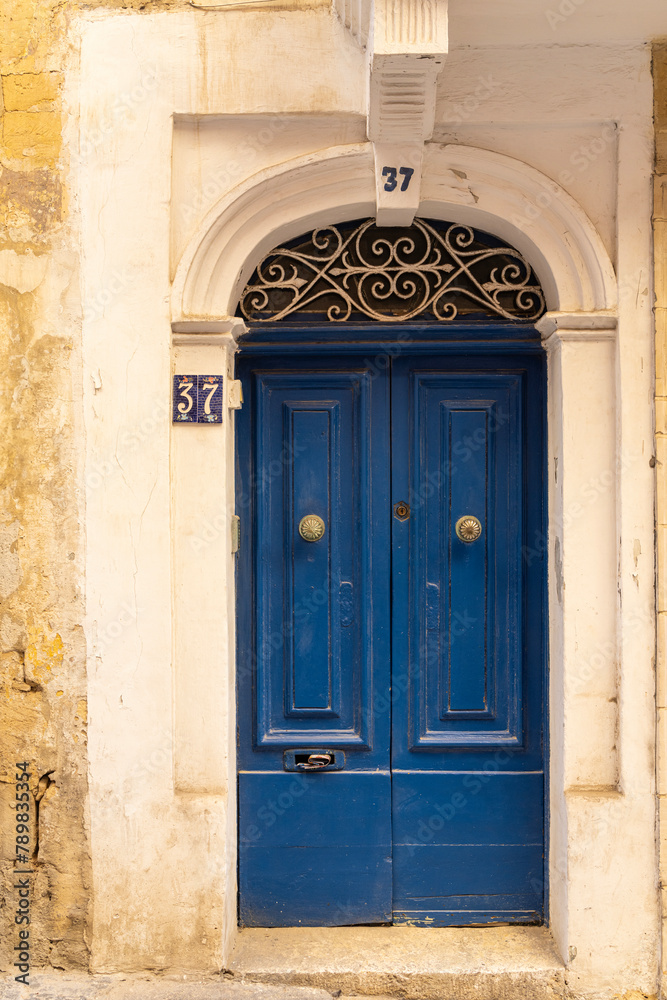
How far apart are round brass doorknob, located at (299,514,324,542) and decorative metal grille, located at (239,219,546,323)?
928 mm

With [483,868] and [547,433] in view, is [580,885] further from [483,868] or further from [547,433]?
[547,433]

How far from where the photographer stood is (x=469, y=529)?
342 centimetres

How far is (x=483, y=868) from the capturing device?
3432mm

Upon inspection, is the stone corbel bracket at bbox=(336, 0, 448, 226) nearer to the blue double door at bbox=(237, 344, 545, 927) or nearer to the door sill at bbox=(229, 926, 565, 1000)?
the blue double door at bbox=(237, 344, 545, 927)

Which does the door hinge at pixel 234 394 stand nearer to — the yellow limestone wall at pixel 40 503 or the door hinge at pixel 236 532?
the door hinge at pixel 236 532

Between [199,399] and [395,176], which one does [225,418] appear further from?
[395,176]

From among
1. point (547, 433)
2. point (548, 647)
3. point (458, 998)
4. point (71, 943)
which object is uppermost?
point (547, 433)

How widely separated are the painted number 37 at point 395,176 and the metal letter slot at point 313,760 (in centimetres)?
256

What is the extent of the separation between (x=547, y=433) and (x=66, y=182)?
95.6 inches

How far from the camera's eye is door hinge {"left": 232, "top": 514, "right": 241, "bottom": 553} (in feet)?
11.2

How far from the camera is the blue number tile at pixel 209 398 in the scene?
3.22 metres

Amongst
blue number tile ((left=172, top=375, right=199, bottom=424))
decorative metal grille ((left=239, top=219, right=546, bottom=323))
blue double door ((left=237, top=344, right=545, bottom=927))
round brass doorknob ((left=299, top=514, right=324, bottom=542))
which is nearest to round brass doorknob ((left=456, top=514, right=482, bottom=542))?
blue double door ((left=237, top=344, right=545, bottom=927))

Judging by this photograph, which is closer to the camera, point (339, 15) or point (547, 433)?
point (339, 15)

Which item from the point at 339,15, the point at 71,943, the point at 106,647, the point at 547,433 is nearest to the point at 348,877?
the point at 71,943
